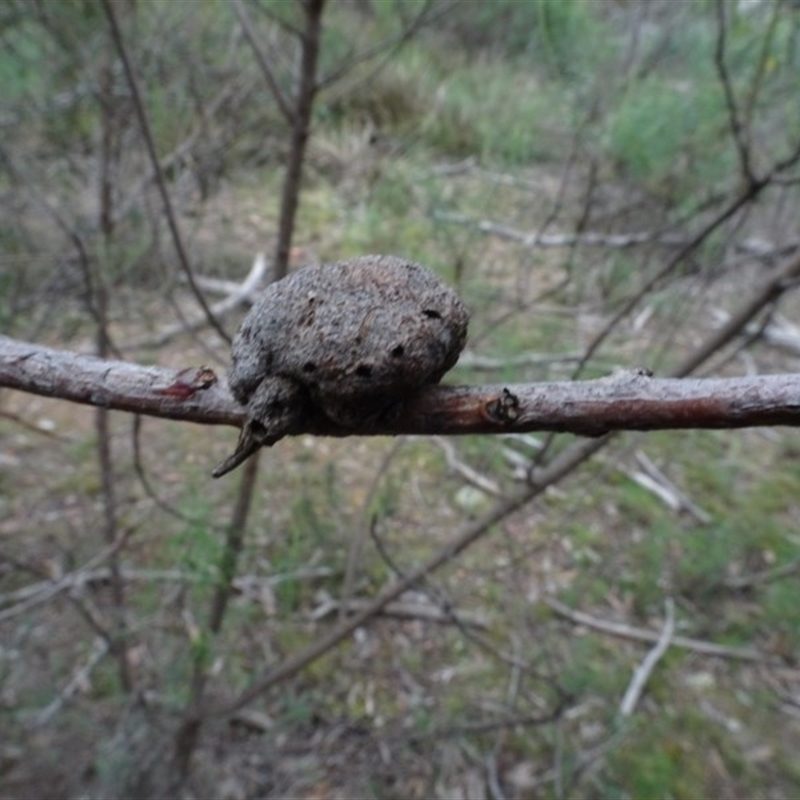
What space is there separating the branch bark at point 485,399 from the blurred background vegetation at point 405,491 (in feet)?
2.11

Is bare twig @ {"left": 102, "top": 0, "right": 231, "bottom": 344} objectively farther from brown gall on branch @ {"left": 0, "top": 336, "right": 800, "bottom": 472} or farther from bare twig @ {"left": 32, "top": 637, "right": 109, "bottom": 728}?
bare twig @ {"left": 32, "top": 637, "right": 109, "bottom": 728}

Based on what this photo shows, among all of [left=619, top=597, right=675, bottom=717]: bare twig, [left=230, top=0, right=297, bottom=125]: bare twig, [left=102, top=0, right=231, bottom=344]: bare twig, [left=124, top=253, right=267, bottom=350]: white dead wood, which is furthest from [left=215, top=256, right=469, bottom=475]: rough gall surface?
[left=124, top=253, right=267, bottom=350]: white dead wood

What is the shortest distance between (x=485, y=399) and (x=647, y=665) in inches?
66.3

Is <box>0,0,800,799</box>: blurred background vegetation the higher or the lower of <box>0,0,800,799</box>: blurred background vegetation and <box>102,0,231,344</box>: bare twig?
the lower

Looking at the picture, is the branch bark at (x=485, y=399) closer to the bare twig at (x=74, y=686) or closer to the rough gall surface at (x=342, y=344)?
the rough gall surface at (x=342, y=344)

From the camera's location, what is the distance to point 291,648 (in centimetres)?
184

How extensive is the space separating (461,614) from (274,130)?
1648 mm

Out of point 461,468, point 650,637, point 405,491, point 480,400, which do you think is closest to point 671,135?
point 461,468

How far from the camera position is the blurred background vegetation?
57.9 inches

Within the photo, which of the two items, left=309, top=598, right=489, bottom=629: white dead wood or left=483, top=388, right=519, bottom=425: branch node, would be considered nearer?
left=483, top=388, right=519, bottom=425: branch node

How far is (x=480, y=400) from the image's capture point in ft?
1.46

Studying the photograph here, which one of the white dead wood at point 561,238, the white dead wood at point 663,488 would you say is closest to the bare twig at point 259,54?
the white dead wood at point 561,238

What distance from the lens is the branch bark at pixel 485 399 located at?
411 mm

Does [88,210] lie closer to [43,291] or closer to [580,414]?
[43,291]
